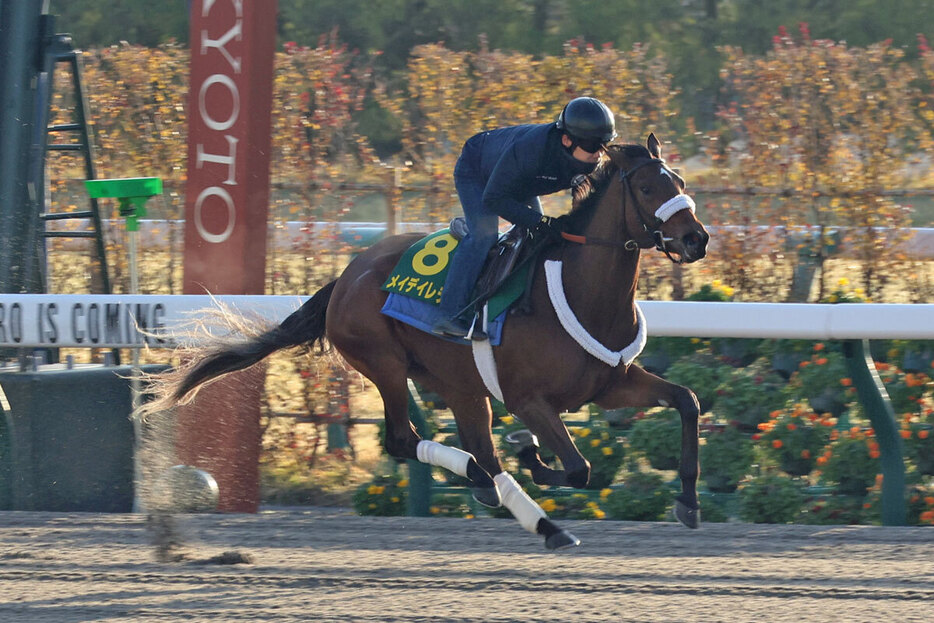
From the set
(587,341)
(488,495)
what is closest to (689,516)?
(587,341)

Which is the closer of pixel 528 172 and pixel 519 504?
pixel 519 504

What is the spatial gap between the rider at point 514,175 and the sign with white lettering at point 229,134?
1180 millimetres

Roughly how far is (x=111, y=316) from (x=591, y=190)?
2.27 metres

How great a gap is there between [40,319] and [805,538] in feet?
10.9

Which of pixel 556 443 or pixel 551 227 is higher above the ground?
pixel 551 227

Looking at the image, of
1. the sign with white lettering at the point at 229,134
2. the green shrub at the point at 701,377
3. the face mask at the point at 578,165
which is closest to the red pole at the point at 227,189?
the sign with white lettering at the point at 229,134

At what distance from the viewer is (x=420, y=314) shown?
15.6 feet

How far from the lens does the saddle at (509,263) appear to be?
4496mm

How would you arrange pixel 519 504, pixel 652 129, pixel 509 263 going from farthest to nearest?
pixel 652 129
pixel 509 263
pixel 519 504

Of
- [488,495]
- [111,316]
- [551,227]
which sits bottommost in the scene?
[488,495]

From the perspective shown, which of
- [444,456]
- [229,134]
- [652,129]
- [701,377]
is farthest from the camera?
[652,129]

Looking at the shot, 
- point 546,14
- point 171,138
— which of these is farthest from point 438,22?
point 171,138

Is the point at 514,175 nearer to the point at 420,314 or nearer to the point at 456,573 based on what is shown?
the point at 420,314

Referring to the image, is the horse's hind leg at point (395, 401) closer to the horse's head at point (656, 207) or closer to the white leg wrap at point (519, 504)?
the white leg wrap at point (519, 504)
